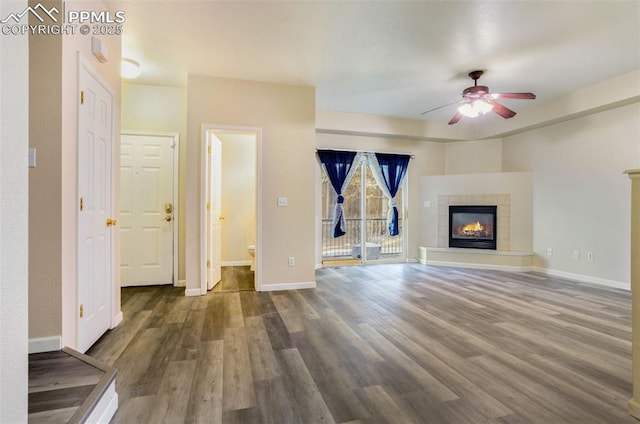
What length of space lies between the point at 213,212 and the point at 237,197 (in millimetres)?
1707

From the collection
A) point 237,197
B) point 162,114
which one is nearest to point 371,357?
point 162,114

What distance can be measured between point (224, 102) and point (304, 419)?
3.55 meters

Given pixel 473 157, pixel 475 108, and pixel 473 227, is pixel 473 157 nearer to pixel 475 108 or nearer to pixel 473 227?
pixel 473 227

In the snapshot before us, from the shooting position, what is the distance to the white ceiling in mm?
2529

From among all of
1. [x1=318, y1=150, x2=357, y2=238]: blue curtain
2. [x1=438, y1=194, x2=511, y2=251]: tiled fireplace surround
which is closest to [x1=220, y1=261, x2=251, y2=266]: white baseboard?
[x1=318, y1=150, x2=357, y2=238]: blue curtain

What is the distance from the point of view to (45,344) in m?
1.79

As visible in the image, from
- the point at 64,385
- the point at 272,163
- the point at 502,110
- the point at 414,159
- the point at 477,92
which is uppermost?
the point at 477,92

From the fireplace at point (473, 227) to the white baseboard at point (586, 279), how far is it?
2.83ft

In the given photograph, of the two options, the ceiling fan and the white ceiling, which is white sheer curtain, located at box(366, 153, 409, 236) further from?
the ceiling fan

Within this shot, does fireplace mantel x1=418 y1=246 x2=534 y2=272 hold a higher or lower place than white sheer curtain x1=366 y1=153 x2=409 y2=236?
lower

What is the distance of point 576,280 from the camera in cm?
454

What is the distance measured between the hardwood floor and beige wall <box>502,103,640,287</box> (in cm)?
82

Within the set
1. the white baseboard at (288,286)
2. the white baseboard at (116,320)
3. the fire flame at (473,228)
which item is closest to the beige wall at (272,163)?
the white baseboard at (288,286)
